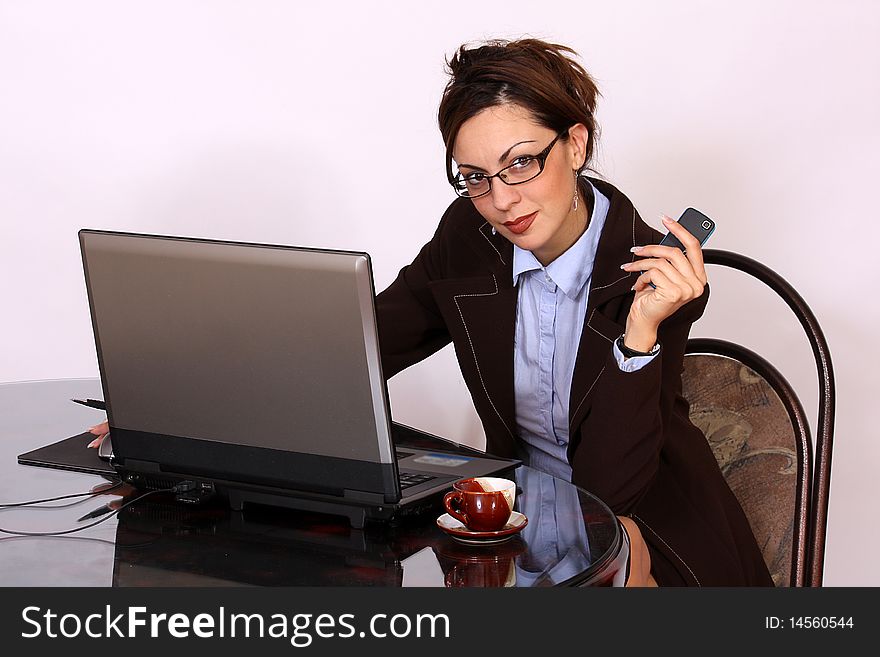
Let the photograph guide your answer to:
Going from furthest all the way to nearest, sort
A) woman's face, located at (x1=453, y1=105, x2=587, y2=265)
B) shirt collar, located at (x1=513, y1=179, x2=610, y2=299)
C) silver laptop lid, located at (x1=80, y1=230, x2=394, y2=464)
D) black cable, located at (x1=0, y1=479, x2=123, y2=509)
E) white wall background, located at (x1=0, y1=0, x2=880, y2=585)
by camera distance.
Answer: white wall background, located at (x1=0, y1=0, x2=880, y2=585) < shirt collar, located at (x1=513, y1=179, x2=610, y2=299) < woman's face, located at (x1=453, y1=105, x2=587, y2=265) < black cable, located at (x1=0, y1=479, x2=123, y2=509) < silver laptop lid, located at (x1=80, y1=230, x2=394, y2=464)

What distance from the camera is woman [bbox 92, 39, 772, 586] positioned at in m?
1.80

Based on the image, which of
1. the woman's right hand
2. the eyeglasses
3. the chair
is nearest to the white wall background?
the chair

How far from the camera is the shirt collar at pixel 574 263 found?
2.04 meters

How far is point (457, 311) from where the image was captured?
2.12 metres

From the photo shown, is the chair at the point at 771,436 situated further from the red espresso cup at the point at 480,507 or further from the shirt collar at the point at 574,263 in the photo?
the red espresso cup at the point at 480,507

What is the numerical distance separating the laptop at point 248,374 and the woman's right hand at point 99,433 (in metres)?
0.22

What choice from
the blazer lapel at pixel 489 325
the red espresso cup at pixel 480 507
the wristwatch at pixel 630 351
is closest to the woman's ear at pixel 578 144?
the blazer lapel at pixel 489 325

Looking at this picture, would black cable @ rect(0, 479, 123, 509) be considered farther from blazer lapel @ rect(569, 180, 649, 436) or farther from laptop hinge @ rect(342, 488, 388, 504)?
blazer lapel @ rect(569, 180, 649, 436)

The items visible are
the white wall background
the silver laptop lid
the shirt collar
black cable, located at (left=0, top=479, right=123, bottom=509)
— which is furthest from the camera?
the white wall background

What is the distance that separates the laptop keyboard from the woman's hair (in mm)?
570

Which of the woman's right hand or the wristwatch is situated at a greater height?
the wristwatch

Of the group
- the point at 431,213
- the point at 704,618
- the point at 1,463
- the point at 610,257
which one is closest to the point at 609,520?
the point at 704,618

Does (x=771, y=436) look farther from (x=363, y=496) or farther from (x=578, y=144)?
(x=363, y=496)

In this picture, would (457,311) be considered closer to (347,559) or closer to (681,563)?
(681,563)
